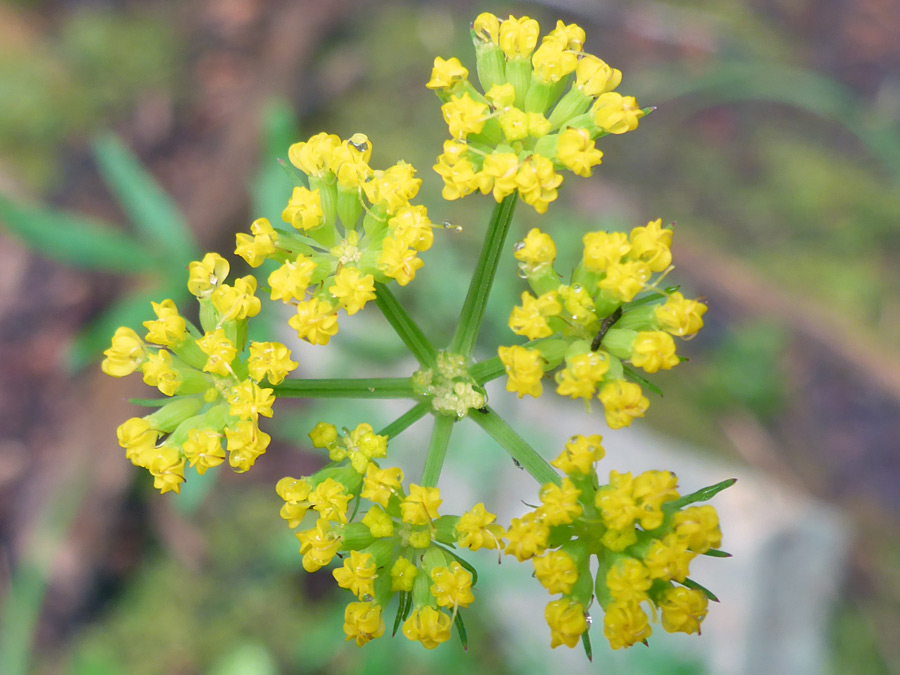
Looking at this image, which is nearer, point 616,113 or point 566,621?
point 566,621

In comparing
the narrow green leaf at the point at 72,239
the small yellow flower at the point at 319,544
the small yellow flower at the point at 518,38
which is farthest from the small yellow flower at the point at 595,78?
the narrow green leaf at the point at 72,239

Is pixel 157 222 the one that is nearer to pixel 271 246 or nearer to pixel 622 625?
pixel 271 246

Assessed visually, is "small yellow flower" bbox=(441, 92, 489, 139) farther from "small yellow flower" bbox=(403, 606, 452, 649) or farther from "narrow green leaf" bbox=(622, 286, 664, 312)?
"small yellow flower" bbox=(403, 606, 452, 649)

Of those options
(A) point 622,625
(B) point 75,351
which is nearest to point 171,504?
(B) point 75,351

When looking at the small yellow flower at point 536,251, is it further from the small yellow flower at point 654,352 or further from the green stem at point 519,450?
the green stem at point 519,450

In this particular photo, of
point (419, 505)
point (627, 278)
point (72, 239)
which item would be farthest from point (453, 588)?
point (72, 239)

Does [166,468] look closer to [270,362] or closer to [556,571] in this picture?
[270,362]

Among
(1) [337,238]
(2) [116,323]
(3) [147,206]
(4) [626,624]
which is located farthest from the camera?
(3) [147,206]
